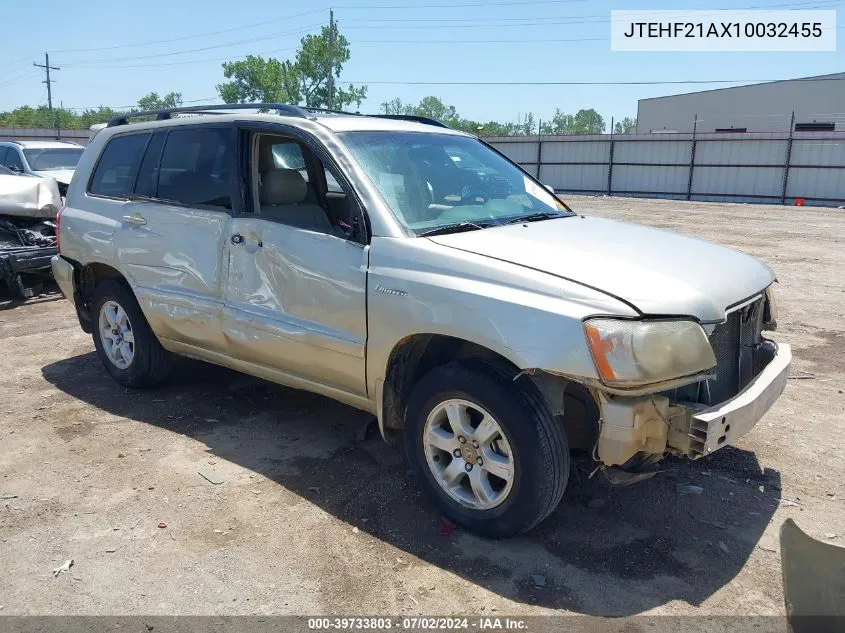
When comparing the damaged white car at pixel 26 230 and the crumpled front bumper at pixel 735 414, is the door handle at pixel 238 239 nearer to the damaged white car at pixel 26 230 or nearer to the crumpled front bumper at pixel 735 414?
the crumpled front bumper at pixel 735 414

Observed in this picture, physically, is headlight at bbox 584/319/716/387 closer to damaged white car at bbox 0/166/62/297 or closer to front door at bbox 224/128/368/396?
front door at bbox 224/128/368/396

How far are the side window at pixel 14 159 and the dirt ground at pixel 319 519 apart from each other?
8.09 meters

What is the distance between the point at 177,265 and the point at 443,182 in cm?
189

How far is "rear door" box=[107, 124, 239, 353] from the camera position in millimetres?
4426

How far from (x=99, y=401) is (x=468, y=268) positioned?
11.1 feet

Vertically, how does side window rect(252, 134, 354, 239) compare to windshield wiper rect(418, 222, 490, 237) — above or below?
above

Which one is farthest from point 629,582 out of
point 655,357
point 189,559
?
point 189,559

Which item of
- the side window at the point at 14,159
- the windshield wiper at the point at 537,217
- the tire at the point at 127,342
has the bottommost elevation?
the tire at the point at 127,342

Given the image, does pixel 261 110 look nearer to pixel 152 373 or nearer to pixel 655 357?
pixel 152 373

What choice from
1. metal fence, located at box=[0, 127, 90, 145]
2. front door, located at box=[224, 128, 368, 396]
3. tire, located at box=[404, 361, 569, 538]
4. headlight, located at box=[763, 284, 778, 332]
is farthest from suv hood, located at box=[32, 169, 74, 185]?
metal fence, located at box=[0, 127, 90, 145]

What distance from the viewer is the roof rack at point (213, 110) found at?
4.29 metres

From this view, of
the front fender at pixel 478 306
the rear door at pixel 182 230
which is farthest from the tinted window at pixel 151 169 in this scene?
the front fender at pixel 478 306

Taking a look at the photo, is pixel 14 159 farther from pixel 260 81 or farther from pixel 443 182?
pixel 260 81

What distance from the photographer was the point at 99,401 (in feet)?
17.0
